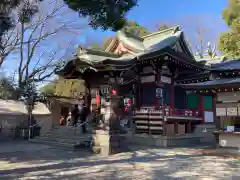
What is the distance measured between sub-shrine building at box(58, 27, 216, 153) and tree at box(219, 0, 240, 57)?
6.69m

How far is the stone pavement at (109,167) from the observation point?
7098mm

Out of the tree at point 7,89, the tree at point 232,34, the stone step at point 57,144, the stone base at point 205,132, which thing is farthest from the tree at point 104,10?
the tree at point 232,34

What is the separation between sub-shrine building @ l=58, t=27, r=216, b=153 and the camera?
15.4 m

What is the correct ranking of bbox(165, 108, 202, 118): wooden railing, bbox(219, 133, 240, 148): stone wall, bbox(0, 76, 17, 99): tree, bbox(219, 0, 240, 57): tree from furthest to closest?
bbox(219, 0, 240, 57): tree < bbox(0, 76, 17, 99): tree < bbox(165, 108, 202, 118): wooden railing < bbox(219, 133, 240, 148): stone wall

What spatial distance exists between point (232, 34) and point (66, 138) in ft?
61.3

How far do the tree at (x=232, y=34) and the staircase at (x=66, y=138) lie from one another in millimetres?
16694

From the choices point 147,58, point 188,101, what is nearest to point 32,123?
point 147,58

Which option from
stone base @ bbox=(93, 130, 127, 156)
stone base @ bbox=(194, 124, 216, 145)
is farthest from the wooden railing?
stone base @ bbox=(93, 130, 127, 156)

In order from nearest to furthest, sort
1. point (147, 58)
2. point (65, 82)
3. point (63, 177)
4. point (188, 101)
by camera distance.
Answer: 1. point (63, 177)
2. point (147, 58)
3. point (188, 101)
4. point (65, 82)

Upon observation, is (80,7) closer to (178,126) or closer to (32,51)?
(178,126)

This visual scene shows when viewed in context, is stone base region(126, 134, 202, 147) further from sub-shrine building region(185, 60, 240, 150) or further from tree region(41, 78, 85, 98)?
tree region(41, 78, 85, 98)

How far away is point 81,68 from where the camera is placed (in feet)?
55.1

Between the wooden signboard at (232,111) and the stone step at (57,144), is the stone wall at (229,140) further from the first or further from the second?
the stone step at (57,144)

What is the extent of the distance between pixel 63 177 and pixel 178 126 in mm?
11447
